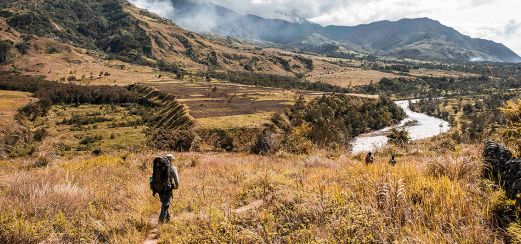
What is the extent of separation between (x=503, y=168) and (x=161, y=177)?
782 centimetres

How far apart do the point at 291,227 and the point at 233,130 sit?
205 feet

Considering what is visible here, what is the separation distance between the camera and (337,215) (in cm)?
594

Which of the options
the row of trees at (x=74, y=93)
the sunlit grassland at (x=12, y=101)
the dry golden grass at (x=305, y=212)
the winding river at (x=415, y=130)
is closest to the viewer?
the dry golden grass at (x=305, y=212)

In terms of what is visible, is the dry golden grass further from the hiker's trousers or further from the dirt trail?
the hiker's trousers

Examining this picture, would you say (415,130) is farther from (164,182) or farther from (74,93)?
(164,182)

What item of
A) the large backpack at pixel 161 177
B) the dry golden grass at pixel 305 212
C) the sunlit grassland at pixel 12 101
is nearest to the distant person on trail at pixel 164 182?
the large backpack at pixel 161 177

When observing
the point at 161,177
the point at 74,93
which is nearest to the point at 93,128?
the point at 74,93

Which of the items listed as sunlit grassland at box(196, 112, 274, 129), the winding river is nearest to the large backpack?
sunlit grassland at box(196, 112, 274, 129)

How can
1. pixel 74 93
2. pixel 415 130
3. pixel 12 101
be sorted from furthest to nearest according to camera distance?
pixel 74 93, pixel 12 101, pixel 415 130

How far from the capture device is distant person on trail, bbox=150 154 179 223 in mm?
10102

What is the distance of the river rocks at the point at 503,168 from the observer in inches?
205

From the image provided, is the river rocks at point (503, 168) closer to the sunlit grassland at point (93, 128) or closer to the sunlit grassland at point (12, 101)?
the sunlit grassland at point (93, 128)

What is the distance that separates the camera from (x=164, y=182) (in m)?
10.4

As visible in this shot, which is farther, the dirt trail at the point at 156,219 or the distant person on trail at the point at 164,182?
the distant person on trail at the point at 164,182
